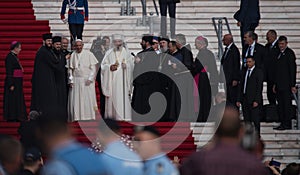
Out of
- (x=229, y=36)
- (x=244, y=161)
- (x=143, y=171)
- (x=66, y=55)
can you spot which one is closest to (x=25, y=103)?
(x=66, y=55)

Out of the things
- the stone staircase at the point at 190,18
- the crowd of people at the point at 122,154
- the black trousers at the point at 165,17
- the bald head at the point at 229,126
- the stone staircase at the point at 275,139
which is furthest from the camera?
the stone staircase at the point at 190,18

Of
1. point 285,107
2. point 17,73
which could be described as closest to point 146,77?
point 17,73

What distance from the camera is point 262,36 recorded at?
24.9 meters

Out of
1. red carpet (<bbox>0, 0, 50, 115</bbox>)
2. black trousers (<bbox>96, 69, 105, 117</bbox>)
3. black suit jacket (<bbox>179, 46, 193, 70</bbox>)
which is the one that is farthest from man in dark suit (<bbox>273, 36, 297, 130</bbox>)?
A: red carpet (<bbox>0, 0, 50, 115</bbox>)

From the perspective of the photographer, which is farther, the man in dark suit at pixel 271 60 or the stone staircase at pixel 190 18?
the stone staircase at pixel 190 18

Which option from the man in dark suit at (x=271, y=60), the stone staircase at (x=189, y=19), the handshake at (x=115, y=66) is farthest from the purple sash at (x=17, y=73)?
the man in dark suit at (x=271, y=60)

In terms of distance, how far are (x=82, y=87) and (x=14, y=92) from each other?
3.88 feet

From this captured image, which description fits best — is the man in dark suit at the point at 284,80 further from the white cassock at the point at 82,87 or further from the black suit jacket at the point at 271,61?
the white cassock at the point at 82,87

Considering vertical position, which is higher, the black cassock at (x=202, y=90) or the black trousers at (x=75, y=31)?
the black trousers at (x=75, y=31)

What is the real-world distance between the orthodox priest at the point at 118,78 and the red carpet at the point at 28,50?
64cm

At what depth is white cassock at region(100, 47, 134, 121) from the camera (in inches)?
803

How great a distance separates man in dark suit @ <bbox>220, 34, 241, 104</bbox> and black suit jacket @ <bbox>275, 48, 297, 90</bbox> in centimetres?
69

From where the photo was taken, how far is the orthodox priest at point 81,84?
20.5m

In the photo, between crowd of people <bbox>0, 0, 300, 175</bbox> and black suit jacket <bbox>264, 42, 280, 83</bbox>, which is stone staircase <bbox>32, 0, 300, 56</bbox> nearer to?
crowd of people <bbox>0, 0, 300, 175</bbox>
